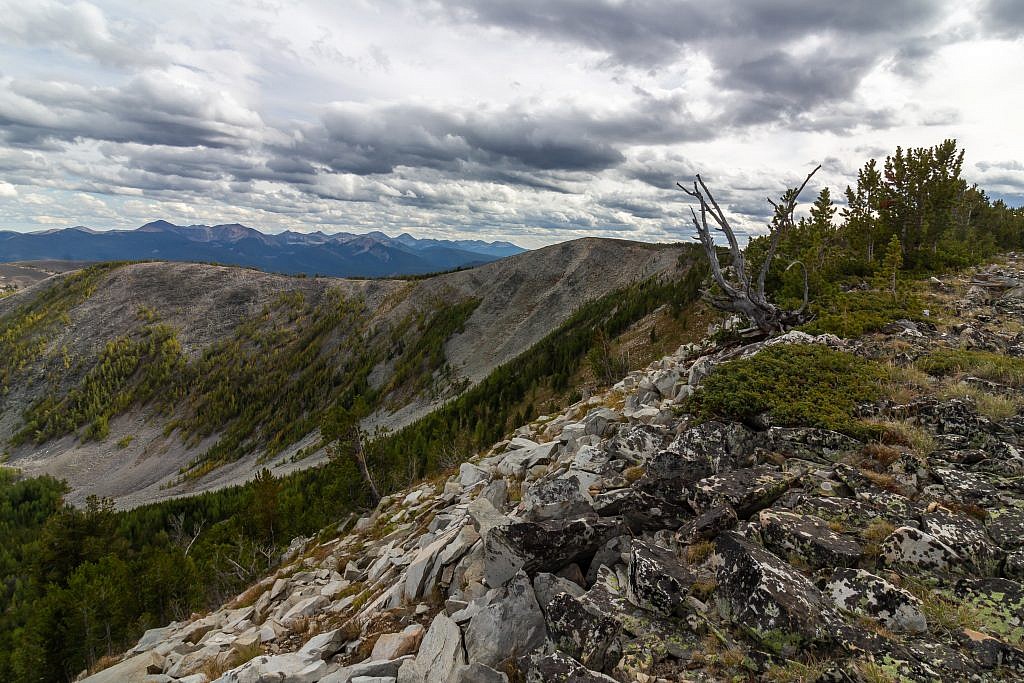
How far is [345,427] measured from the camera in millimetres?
40219

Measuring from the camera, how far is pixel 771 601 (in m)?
5.23

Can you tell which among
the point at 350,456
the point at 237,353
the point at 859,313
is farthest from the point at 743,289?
the point at 237,353

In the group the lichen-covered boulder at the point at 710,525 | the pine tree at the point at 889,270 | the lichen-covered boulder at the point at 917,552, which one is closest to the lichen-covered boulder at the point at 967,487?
the lichen-covered boulder at the point at 917,552

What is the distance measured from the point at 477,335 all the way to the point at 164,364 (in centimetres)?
10988

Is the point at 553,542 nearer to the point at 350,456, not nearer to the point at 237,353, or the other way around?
the point at 350,456

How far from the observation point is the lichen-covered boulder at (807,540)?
5.97 m

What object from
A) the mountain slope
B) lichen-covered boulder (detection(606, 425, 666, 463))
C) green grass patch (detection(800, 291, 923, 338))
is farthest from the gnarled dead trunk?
the mountain slope

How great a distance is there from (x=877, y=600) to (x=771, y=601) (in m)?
1.20

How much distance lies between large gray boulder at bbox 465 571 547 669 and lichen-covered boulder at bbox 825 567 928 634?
3834mm

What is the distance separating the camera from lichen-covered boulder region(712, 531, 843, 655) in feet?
16.2

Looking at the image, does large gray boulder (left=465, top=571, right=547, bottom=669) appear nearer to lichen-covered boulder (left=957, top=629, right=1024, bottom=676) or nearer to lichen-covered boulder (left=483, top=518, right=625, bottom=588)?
lichen-covered boulder (left=483, top=518, right=625, bottom=588)

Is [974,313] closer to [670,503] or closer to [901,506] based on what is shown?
[901,506]

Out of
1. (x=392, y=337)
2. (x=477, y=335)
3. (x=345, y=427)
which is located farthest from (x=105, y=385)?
(x=345, y=427)

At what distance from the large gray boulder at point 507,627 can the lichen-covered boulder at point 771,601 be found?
268cm
